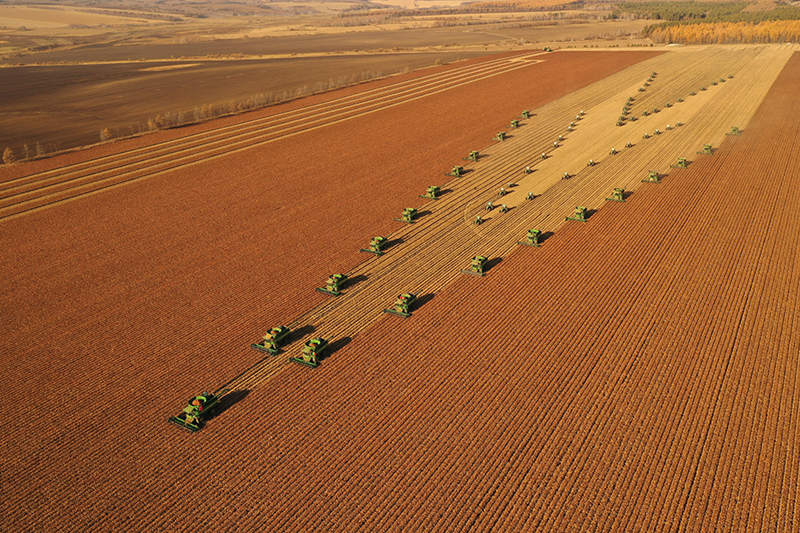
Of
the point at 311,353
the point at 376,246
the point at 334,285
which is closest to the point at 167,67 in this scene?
the point at 376,246

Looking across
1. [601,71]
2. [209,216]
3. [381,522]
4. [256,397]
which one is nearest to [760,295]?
[381,522]

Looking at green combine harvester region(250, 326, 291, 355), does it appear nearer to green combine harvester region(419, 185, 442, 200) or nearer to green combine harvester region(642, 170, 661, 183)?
green combine harvester region(419, 185, 442, 200)

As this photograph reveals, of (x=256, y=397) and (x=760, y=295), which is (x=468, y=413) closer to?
(x=256, y=397)

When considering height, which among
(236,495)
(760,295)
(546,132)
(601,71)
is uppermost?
(601,71)

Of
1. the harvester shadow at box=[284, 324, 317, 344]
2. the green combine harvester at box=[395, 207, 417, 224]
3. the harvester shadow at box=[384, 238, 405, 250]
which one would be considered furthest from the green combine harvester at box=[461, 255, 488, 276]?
the harvester shadow at box=[284, 324, 317, 344]

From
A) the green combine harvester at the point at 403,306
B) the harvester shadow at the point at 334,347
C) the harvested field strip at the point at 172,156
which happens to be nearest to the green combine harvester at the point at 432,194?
the green combine harvester at the point at 403,306
